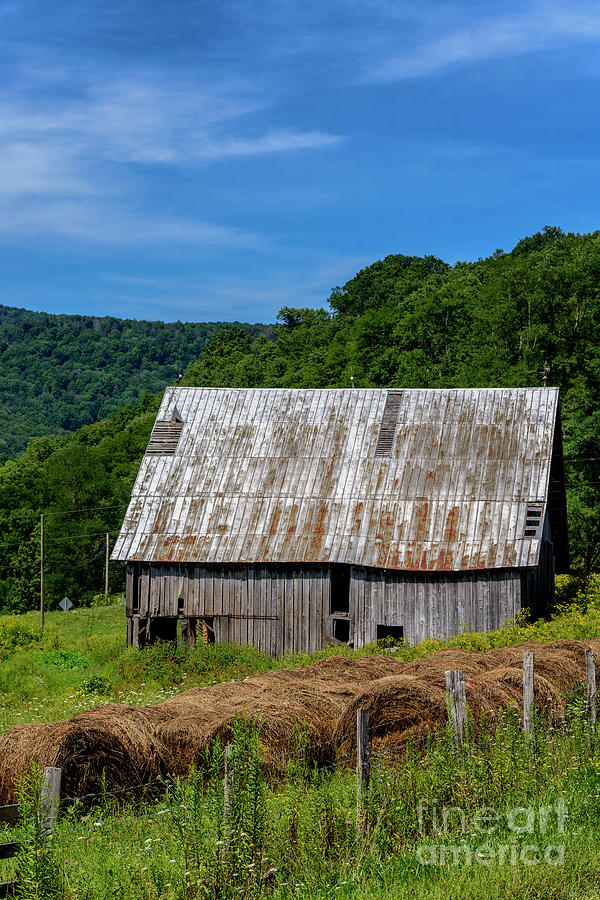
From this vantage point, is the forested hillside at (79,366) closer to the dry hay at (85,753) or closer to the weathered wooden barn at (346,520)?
the weathered wooden barn at (346,520)

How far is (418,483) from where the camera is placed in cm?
2881

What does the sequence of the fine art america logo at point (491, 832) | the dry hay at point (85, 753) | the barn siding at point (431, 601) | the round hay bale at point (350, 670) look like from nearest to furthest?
the fine art america logo at point (491, 832), the dry hay at point (85, 753), the round hay bale at point (350, 670), the barn siding at point (431, 601)

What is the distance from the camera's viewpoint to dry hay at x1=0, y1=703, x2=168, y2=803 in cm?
1075

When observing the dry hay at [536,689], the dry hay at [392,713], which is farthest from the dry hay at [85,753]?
the dry hay at [536,689]

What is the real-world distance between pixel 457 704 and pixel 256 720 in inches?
82.0

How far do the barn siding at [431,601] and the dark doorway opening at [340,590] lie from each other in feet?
3.49

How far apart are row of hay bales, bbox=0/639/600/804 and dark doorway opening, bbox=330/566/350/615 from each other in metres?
14.9

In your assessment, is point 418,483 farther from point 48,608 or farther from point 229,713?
point 48,608

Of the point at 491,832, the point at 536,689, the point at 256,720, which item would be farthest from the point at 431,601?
the point at 491,832

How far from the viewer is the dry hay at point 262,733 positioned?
11079 millimetres

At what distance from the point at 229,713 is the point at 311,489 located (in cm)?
1788

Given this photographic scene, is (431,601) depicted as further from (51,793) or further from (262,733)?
(51,793)

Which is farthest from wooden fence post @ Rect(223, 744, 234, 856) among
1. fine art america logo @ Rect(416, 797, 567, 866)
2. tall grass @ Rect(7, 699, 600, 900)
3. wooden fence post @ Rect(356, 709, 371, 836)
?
fine art america logo @ Rect(416, 797, 567, 866)

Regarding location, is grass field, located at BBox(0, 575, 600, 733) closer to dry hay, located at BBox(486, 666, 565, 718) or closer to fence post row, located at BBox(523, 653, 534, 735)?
dry hay, located at BBox(486, 666, 565, 718)
